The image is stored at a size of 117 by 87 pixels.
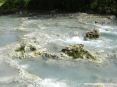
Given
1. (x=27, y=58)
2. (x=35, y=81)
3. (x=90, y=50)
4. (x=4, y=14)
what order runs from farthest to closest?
(x=4, y=14)
(x=90, y=50)
(x=27, y=58)
(x=35, y=81)

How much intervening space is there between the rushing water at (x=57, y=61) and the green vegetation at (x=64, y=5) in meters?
4.54

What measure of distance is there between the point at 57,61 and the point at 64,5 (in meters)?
24.9

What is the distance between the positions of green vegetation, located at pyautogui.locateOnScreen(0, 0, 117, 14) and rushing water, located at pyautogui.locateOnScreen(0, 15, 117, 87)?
4.54 meters

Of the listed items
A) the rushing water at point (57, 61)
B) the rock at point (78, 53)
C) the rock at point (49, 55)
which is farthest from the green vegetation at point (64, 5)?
the rock at point (49, 55)

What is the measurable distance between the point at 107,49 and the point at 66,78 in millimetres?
7053

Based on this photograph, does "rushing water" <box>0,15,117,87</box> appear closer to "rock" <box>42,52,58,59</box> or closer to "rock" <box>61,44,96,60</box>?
"rock" <box>42,52,58,59</box>

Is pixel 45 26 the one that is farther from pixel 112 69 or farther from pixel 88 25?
pixel 112 69

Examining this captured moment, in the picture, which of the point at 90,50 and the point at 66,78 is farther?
the point at 90,50

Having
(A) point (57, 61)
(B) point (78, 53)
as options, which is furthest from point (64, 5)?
(A) point (57, 61)

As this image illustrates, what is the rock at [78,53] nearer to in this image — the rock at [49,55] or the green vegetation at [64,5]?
the rock at [49,55]

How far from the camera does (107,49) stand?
26.0 m

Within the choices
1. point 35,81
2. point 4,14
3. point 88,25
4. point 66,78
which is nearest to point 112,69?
point 66,78

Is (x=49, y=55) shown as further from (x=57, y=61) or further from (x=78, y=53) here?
(x=78, y=53)

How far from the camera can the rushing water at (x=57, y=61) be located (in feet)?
64.7
